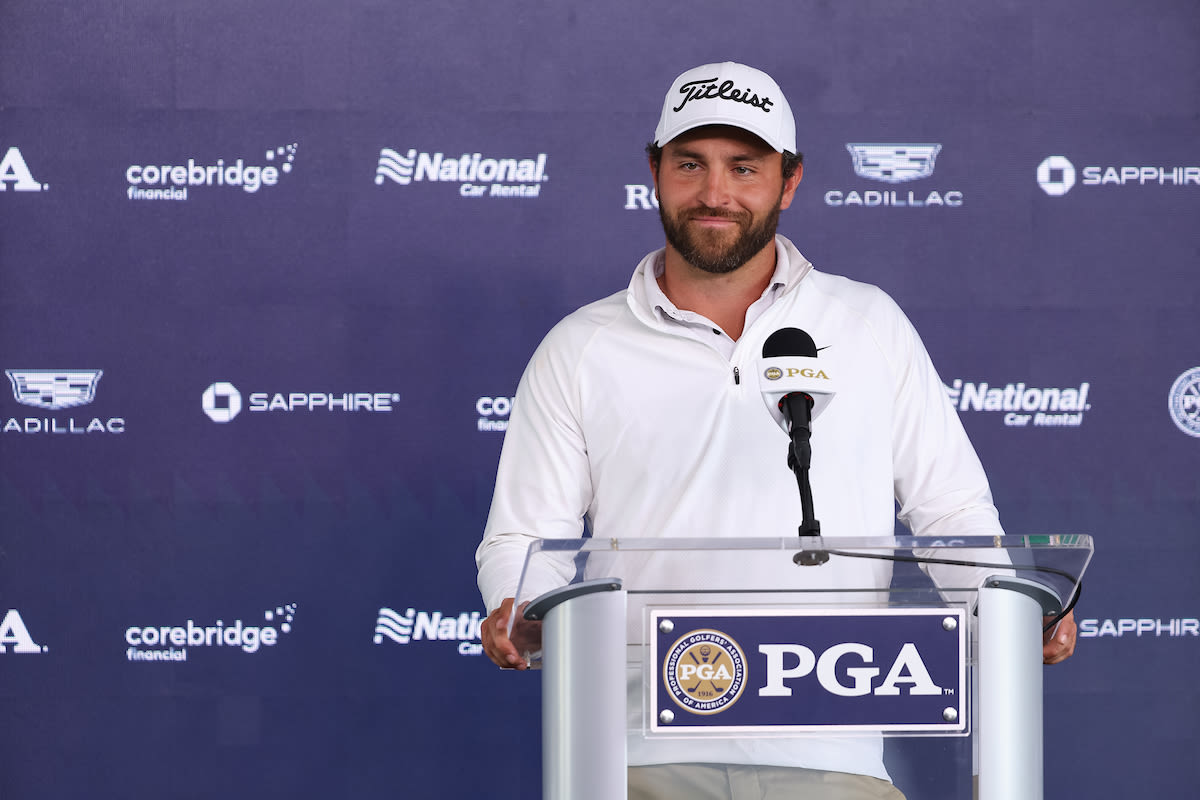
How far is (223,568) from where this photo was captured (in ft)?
10.2

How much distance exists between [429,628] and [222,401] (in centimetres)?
79

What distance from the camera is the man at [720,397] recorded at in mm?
1947

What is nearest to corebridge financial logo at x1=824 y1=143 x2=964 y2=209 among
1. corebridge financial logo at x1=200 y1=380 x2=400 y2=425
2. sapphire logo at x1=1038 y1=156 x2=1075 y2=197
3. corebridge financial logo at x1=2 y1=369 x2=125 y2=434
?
sapphire logo at x1=1038 y1=156 x2=1075 y2=197

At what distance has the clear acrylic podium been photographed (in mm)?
1204

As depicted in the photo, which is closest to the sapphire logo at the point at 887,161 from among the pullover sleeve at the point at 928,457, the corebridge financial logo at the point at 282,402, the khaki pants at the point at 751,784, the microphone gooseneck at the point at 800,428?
the pullover sleeve at the point at 928,457

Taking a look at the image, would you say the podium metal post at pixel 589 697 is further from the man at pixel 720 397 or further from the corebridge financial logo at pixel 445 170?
the corebridge financial logo at pixel 445 170

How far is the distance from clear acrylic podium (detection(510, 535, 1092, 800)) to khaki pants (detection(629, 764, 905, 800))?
0.03m

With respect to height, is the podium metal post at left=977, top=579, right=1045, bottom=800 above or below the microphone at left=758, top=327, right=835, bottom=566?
below

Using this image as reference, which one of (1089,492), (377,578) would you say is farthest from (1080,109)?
(377,578)

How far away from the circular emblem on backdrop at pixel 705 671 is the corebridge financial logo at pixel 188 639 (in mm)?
2141

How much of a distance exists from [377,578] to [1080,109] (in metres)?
2.21

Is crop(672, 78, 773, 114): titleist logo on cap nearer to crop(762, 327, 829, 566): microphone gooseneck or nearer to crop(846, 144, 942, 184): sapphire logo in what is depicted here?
crop(762, 327, 829, 566): microphone gooseneck

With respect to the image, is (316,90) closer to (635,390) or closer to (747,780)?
(635,390)

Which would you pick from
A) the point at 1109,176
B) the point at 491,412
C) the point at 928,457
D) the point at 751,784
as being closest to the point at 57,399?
the point at 491,412
